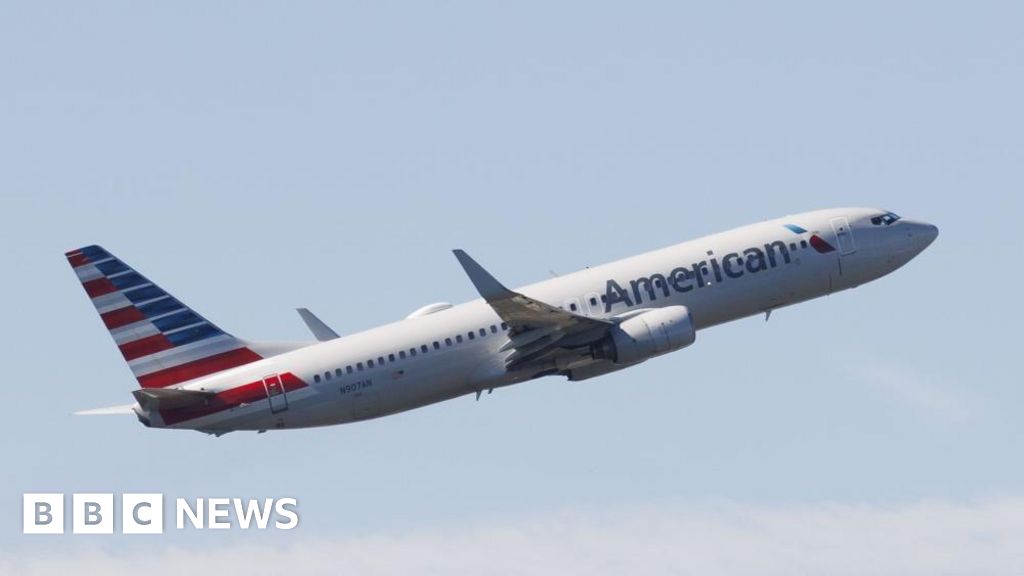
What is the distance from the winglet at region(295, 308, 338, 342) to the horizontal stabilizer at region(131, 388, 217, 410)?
6851 millimetres

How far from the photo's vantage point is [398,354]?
77250 mm

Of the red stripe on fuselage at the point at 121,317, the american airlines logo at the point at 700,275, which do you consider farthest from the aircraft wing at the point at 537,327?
the red stripe on fuselage at the point at 121,317

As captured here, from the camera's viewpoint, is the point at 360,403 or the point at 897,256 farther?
the point at 897,256

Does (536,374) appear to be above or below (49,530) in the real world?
above

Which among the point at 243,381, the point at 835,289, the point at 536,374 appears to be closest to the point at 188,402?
the point at 243,381

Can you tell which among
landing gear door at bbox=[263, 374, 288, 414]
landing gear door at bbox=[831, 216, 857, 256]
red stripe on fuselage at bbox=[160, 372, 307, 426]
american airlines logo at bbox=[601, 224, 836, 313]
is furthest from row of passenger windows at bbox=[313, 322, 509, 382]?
landing gear door at bbox=[831, 216, 857, 256]

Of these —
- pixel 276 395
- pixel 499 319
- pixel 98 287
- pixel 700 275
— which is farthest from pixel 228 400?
pixel 700 275

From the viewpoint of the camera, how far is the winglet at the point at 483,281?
2875 inches

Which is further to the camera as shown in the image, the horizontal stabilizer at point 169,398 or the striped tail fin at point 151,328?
the striped tail fin at point 151,328

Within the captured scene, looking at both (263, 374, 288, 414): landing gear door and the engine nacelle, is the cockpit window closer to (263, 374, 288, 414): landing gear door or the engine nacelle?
the engine nacelle

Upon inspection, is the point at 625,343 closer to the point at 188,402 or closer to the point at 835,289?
the point at 835,289

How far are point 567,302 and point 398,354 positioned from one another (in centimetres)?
769

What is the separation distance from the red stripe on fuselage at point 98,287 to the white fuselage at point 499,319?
5.89m

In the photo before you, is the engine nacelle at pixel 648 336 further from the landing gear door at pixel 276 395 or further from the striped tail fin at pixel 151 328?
the striped tail fin at pixel 151 328
